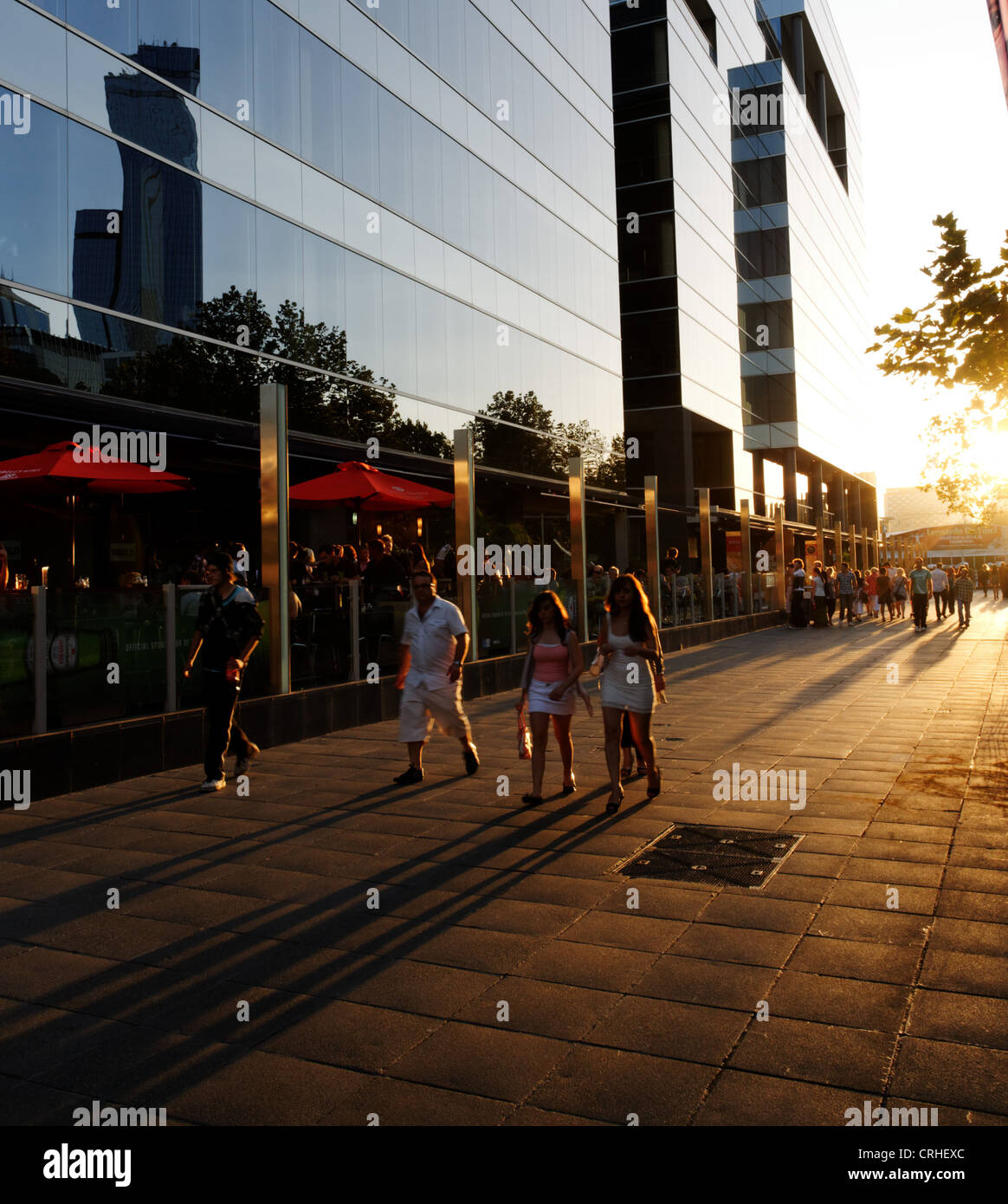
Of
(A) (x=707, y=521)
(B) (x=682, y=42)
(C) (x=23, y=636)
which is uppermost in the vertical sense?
(B) (x=682, y=42)

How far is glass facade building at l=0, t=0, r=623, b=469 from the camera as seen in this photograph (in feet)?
42.5

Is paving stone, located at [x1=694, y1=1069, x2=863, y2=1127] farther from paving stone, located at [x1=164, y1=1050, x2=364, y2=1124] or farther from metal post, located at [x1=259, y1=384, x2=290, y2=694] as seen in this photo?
metal post, located at [x1=259, y1=384, x2=290, y2=694]

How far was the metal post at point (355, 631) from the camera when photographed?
12.1 m

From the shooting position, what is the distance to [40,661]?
820 cm

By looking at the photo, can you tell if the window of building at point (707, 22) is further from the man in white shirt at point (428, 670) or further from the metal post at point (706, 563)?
the man in white shirt at point (428, 670)

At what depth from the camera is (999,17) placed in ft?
22.0

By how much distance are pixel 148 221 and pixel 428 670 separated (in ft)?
29.1

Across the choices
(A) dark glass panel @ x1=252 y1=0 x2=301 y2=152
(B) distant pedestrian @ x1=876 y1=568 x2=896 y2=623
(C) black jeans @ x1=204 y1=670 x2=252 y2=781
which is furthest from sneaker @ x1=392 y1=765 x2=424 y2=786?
(B) distant pedestrian @ x1=876 y1=568 x2=896 y2=623

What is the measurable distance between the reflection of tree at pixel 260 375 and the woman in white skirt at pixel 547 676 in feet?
26.6

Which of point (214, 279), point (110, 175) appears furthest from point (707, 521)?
point (110, 175)

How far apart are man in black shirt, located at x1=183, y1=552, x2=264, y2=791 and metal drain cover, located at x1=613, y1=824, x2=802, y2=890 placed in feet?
11.9

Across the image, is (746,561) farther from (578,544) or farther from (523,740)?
(523,740)
